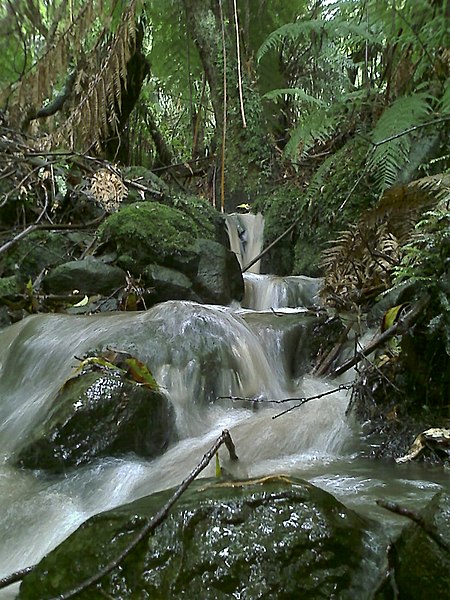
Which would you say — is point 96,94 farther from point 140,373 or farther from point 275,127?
point 275,127

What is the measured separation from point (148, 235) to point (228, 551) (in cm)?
421

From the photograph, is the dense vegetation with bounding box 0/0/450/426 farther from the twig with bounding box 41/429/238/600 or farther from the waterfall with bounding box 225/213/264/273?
the twig with bounding box 41/429/238/600

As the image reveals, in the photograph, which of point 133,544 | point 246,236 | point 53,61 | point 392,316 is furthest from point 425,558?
point 246,236

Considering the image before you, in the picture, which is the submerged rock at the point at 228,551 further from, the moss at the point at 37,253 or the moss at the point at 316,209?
the moss at the point at 37,253

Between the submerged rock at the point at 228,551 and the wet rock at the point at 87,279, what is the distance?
143 inches

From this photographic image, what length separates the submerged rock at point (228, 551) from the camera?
134 cm

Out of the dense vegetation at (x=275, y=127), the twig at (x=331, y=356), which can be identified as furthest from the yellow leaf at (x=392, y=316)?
the twig at (x=331, y=356)

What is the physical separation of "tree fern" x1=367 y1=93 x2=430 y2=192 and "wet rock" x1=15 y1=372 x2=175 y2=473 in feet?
8.34

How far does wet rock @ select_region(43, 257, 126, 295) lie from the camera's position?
5.04 m

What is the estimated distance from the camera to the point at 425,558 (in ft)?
4.23

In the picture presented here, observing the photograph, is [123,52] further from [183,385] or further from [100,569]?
[100,569]

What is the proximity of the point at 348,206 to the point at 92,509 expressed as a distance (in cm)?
407

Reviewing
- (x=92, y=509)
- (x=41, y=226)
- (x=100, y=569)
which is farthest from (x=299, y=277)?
(x=100, y=569)

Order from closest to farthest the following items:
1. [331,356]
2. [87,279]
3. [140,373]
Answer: [140,373] → [331,356] → [87,279]
